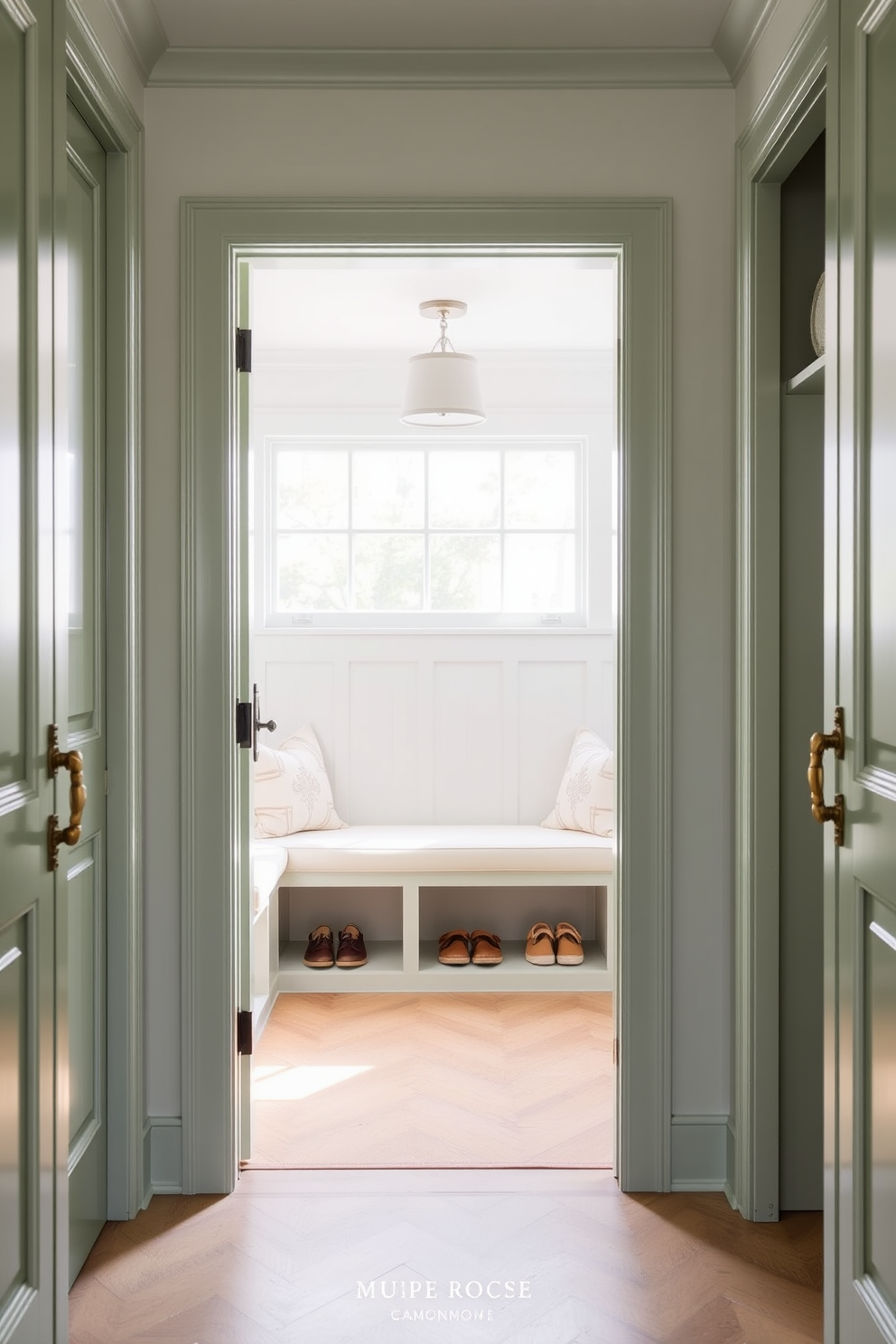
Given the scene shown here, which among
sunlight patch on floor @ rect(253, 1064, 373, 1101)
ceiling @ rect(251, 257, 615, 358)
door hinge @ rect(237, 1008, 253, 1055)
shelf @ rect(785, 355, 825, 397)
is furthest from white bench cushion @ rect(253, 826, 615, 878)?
shelf @ rect(785, 355, 825, 397)

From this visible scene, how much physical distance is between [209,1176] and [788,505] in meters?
1.97

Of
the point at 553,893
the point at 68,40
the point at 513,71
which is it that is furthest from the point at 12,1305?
the point at 553,893

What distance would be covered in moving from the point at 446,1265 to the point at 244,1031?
70cm

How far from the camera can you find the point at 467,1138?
2.75m

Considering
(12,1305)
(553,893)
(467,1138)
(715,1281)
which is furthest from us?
(553,893)

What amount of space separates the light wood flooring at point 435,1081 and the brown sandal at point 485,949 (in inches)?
4.9

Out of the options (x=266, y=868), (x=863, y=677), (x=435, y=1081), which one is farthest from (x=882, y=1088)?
(x=266, y=868)

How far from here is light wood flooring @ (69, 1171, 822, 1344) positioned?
1.95 m

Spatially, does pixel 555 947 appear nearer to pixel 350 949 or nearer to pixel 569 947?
pixel 569 947

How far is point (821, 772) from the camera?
5.43 feet

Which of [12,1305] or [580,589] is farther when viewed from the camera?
[580,589]

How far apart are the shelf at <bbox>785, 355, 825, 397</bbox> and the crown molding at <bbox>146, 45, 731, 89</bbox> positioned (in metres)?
0.71

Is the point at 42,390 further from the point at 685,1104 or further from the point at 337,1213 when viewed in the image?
the point at 685,1104

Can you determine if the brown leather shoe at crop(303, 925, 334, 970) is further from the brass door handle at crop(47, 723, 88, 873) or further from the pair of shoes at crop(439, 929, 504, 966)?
the brass door handle at crop(47, 723, 88, 873)
